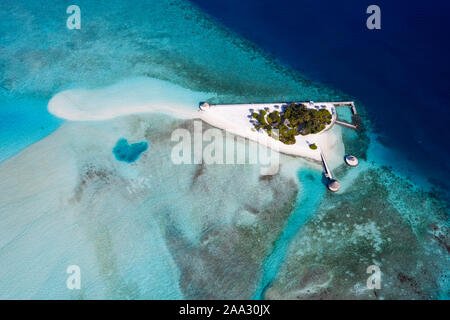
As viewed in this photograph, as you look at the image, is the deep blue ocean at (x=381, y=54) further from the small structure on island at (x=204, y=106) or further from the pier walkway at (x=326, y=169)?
the small structure on island at (x=204, y=106)

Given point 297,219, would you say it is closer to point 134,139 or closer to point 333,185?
point 333,185

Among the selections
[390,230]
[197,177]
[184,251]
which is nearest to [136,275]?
[184,251]

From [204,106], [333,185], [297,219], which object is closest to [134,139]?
[204,106]

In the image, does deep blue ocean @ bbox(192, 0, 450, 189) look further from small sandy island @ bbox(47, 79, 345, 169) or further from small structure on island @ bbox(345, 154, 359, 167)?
small sandy island @ bbox(47, 79, 345, 169)

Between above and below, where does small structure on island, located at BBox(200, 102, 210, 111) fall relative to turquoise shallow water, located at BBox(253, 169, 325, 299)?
above

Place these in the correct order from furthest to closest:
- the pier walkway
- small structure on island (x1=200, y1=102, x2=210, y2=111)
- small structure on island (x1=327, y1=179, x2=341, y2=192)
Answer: small structure on island (x1=200, y1=102, x2=210, y2=111), the pier walkway, small structure on island (x1=327, y1=179, x2=341, y2=192)

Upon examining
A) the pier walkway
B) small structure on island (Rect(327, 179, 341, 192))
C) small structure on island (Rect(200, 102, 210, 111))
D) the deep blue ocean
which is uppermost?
the deep blue ocean

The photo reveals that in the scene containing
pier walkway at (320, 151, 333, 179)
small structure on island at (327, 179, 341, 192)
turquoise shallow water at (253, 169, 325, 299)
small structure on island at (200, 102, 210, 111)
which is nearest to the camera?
turquoise shallow water at (253, 169, 325, 299)

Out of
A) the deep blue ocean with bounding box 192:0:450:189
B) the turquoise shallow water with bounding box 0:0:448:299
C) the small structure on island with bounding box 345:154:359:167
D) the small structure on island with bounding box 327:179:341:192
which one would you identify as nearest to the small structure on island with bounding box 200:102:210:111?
the turquoise shallow water with bounding box 0:0:448:299
